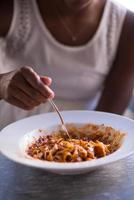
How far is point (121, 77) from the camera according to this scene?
136 cm

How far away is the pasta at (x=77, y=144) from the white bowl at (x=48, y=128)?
17 millimetres

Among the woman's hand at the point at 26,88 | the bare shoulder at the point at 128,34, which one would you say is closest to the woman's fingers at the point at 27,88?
the woman's hand at the point at 26,88

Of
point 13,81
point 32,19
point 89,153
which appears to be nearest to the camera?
point 89,153

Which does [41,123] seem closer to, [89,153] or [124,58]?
[89,153]

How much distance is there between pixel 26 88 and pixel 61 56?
420 mm

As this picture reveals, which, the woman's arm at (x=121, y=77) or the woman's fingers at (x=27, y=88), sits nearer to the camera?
the woman's fingers at (x=27, y=88)

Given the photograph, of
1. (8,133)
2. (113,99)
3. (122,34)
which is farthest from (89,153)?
(122,34)

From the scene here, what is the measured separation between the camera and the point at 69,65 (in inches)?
53.4

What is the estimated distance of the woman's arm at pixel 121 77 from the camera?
1360 millimetres

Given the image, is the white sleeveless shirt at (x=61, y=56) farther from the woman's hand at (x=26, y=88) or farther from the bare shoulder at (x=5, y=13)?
the woman's hand at (x=26, y=88)

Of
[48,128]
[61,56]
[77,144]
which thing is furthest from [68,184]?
[61,56]

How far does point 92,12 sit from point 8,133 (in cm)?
59

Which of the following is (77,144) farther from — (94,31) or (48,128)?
(94,31)

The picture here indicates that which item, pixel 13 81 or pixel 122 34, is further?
pixel 122 34
